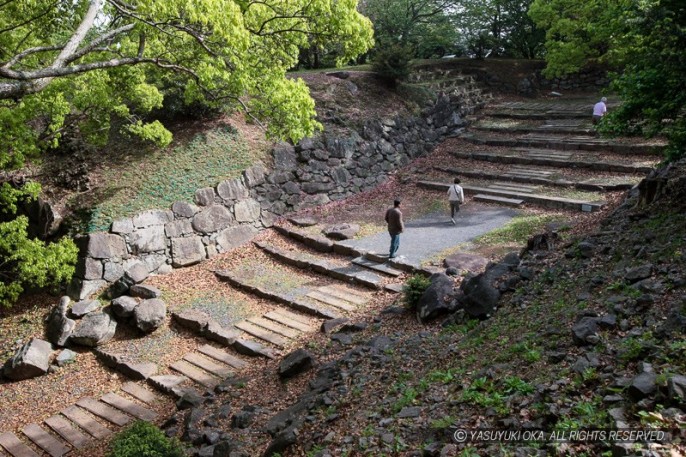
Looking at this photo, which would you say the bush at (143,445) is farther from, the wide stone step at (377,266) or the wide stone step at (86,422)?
the wide stone step at (377,266)

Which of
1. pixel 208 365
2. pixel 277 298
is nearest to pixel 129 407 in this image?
pixel 208 365

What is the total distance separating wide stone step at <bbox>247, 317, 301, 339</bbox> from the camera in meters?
9.59

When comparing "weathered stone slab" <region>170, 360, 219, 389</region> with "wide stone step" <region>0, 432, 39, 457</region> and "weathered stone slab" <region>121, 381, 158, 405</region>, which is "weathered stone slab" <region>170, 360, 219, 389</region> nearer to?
"weathered stone slab" <region>121, 381, 158, 405</region>

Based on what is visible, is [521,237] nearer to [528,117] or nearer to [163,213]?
[163,213]

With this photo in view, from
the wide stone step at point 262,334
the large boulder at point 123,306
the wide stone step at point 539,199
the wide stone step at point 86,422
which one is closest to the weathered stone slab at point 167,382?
the wide stone step at point 86,422

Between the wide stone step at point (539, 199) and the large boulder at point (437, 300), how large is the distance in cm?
560

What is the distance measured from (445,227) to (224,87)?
6394mm

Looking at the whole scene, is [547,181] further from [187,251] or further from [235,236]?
[187,251]

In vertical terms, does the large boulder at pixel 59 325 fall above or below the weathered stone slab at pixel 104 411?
above

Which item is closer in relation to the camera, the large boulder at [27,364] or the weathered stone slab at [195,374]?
the weathered stone slab at [195,374]

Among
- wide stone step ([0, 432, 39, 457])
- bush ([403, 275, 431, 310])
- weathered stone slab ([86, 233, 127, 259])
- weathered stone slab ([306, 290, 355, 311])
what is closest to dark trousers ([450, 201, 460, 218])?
weathered stone slab ([306, 290, 355, 311])

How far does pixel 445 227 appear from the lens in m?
12.9

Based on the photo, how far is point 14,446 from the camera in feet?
25.5

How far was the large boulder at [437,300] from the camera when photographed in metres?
8.22
